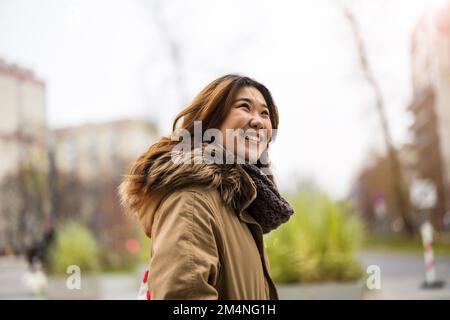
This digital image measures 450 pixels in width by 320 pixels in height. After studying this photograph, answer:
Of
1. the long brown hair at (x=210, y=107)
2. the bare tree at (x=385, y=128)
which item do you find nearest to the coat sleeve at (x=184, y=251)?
the long brown hair at (x=210, y=107)

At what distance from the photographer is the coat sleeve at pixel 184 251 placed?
98cm

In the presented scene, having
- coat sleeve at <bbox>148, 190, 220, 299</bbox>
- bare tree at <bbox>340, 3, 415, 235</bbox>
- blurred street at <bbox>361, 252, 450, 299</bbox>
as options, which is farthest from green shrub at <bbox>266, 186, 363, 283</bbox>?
bare tree at <bbox>340, 3, 415, 235</bbox>

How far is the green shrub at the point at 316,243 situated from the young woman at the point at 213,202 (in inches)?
163

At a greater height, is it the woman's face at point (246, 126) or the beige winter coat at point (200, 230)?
the woman's face at point (246, 126)

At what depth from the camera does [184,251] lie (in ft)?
3.23

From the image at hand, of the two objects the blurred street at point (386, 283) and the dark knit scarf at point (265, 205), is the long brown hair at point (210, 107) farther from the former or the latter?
the blurred street at point (386, 283)

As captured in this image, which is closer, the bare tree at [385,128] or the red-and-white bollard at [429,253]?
Answer: the red-and-white bollard at [429,253]

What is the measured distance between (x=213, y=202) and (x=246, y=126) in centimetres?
21

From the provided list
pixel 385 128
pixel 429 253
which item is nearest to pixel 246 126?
pixel 429 253

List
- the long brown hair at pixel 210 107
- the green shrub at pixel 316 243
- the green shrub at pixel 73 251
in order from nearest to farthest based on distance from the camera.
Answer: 1. the long brown hair at pixel 210 107
2. the green shrub at pixel 316 243
3. the green shrub at pixel 73 251

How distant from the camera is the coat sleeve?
0.98 m

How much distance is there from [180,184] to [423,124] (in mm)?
11138

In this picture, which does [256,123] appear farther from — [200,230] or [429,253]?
[429,253]
